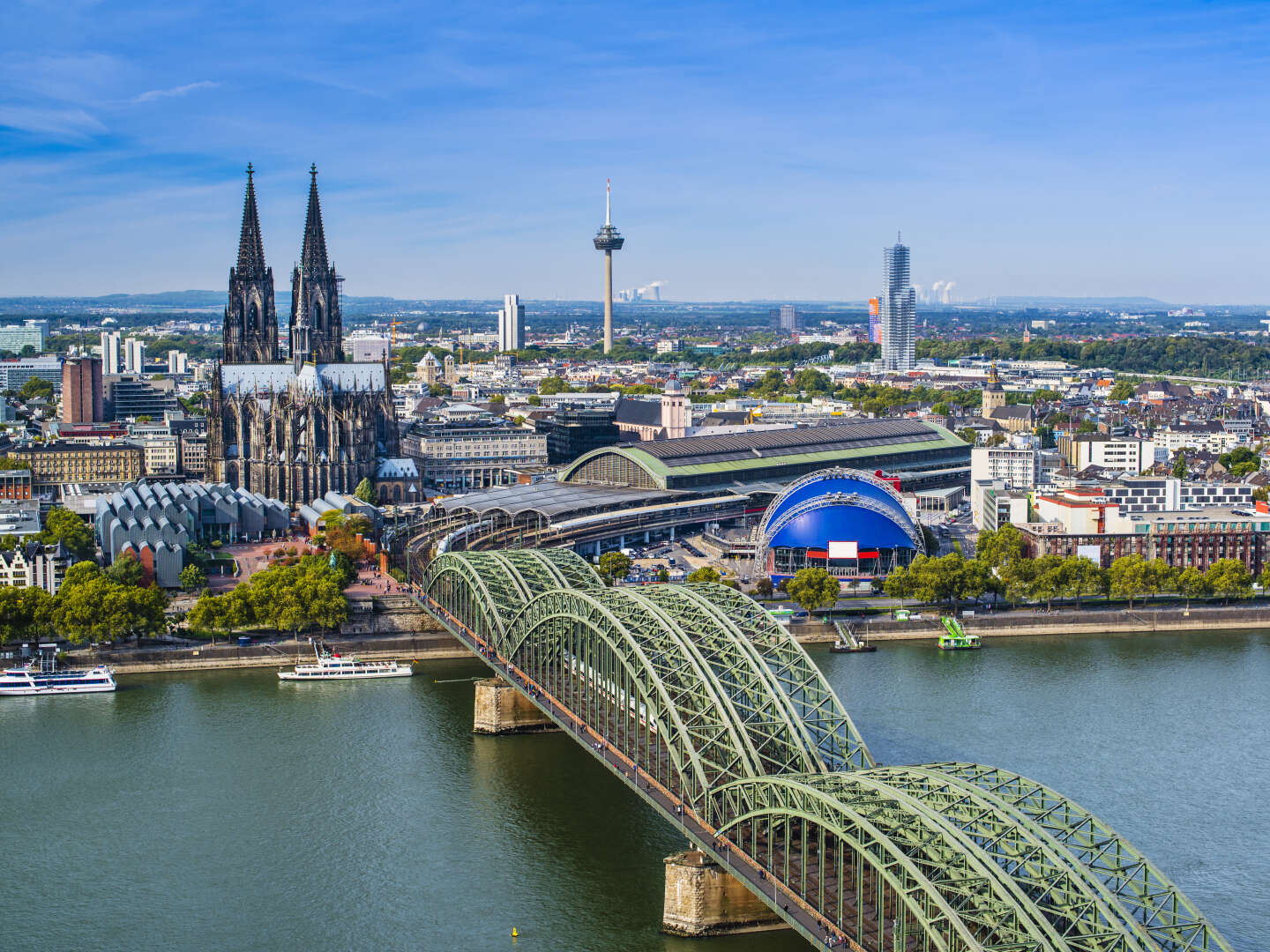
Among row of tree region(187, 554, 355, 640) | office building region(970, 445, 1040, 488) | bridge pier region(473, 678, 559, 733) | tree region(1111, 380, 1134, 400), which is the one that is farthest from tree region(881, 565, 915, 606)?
tree region(1111, 380, 1134, 400)

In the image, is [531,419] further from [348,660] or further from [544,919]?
[544,919]

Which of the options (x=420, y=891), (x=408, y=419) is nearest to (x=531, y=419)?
(x=408, y=419)

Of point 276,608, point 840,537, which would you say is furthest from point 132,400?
point 840,537

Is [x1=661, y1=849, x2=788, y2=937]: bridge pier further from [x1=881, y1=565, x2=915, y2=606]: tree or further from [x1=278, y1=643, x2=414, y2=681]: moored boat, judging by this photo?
[x1=881, y1=565, x2=915, y2=606]: tree

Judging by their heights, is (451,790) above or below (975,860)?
below

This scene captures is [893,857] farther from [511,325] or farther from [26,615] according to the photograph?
[511,325]

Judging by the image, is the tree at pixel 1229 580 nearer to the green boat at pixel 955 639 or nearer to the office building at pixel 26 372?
the green boat at pixel 955 639
